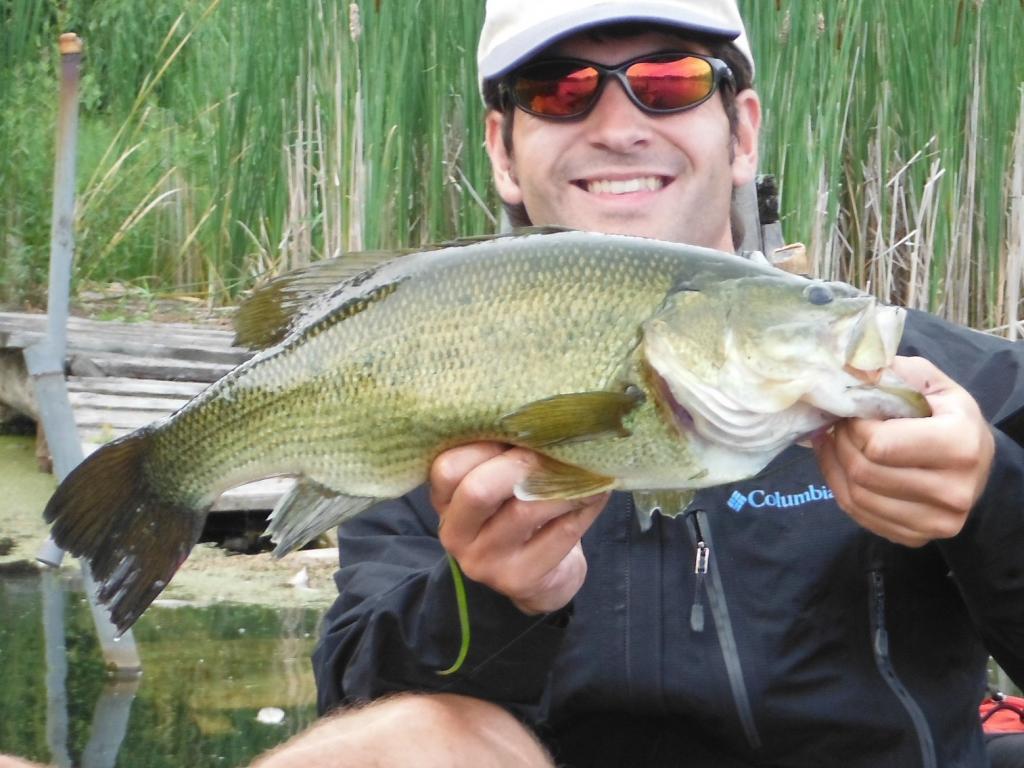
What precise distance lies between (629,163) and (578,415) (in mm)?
908

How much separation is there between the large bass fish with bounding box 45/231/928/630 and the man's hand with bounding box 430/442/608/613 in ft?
0.10

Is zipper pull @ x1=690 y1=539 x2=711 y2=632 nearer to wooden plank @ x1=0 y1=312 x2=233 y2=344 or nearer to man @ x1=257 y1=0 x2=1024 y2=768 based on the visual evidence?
man @ x1=257 y1=0 x2=1024 y2=768

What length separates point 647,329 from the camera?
1757 mm

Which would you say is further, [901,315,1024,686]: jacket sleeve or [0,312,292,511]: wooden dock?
[0,312,292,511]: wooden dock

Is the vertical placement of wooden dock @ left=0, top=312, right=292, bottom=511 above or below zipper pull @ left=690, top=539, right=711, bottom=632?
below

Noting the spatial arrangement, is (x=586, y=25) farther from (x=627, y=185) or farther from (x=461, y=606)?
(x=461, y=606)

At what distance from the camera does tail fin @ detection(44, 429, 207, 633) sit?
2.01 meters

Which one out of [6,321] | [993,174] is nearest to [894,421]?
[993,174]

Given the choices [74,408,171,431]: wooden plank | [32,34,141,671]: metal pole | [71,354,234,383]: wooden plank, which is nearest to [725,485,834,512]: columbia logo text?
[32,34,141,671]: metal pole

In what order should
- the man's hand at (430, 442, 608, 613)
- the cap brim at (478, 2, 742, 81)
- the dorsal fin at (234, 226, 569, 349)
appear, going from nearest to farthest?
the man's hand at (430, 442, 608, 613)
the dorsal fin at (234, 226, 569, 349)
the cap brim at (478, 2, 742, 81)

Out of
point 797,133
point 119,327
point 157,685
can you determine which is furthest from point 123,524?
point 119,327

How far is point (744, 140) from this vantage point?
272 cm

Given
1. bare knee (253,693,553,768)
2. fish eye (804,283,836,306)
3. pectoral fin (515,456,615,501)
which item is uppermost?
fish eye (804,283,836,306)

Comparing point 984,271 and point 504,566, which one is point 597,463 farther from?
point 984,271
